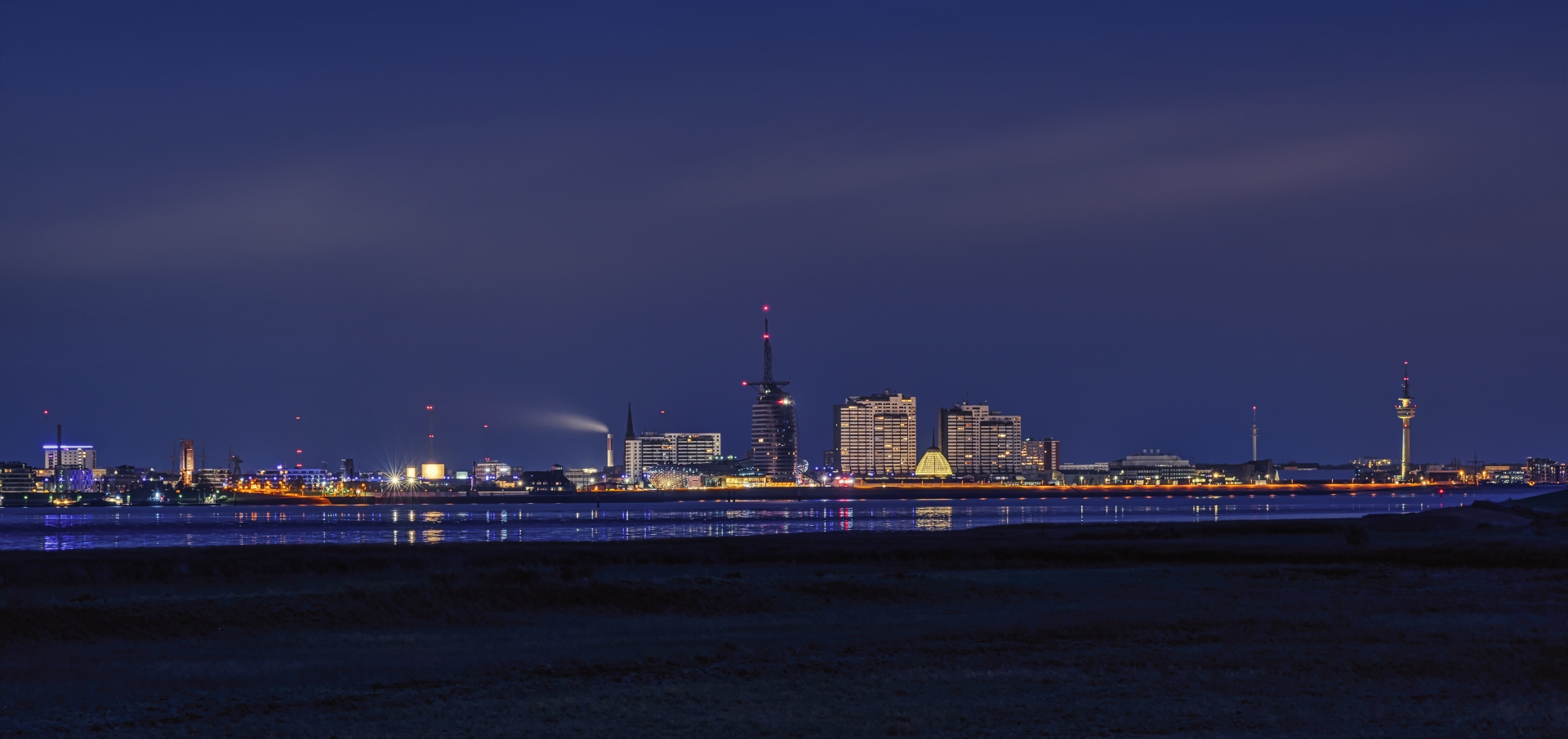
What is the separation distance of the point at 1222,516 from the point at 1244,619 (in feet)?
315

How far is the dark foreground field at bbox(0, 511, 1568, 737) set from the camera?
18.5 m

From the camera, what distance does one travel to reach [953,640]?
26.9 meters

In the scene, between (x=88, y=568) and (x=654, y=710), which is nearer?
(x=654, y=710)

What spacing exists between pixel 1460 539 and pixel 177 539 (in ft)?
235

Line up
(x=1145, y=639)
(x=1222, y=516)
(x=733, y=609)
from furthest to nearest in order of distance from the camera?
(x=1222, y=516), (x=733, y=609), (x=1145, y=639)

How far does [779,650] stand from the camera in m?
25.5

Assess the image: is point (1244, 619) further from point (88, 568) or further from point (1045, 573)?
Result: point (88, 568)

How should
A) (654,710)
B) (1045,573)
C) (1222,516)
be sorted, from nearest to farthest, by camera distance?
(654,710) < (1045,573) < (1222,516)

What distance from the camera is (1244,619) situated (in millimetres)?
29906

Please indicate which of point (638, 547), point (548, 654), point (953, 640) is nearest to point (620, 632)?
point (548, 654)

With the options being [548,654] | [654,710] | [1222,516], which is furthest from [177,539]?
[1222,516]

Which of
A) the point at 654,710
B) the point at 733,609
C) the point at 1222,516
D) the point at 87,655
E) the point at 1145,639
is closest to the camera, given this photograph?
the point at 654,710

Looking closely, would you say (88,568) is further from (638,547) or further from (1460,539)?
(1460,539)

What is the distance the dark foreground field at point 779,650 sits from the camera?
18.5 meters
